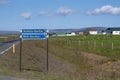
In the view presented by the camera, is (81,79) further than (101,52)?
No

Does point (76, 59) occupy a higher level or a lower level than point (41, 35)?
lower

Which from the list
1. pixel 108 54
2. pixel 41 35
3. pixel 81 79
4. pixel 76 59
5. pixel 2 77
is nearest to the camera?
pixel 81 79

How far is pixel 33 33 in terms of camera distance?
20531mm

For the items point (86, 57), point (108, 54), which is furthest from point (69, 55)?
point (108, 54)

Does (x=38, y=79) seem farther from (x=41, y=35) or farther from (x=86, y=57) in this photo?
(x=86, y=57)

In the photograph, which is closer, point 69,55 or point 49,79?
point 49,79

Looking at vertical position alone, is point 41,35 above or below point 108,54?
above

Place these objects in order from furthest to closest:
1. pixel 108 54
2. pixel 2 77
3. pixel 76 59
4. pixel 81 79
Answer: pixel 108 54 → pixel 76 59 → pixel 2 77 → pixel 81 79

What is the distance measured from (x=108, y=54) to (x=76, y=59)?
8.23 metres

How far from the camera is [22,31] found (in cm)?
2055

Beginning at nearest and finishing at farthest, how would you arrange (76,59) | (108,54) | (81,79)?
(81,79) → (76,59) → (108,54)

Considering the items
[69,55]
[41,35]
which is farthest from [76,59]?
[41,35]

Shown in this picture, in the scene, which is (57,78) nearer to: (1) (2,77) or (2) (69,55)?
(1) (2,77)

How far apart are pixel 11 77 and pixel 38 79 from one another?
176cm
